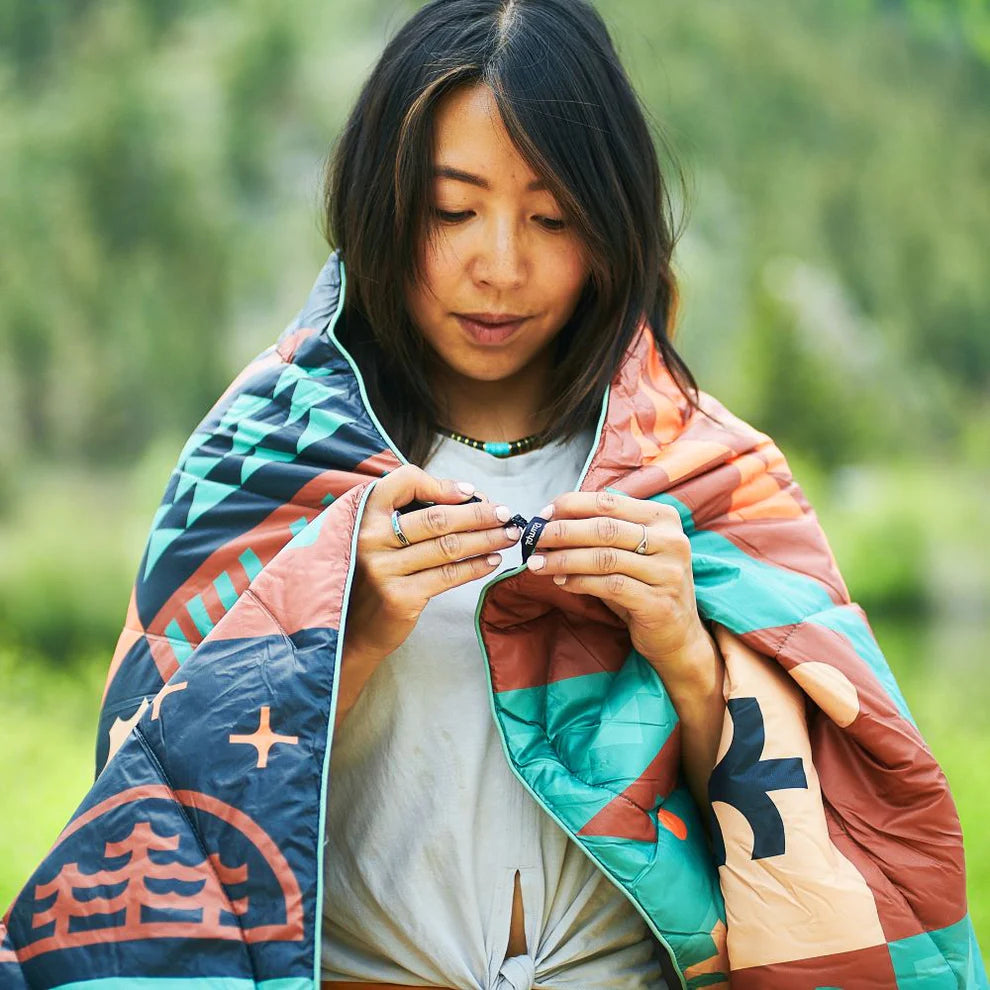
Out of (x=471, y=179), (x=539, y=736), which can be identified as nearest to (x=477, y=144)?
(x=471, y=179)

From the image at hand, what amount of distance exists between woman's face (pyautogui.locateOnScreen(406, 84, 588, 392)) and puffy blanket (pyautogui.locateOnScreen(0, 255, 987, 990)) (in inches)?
4.3

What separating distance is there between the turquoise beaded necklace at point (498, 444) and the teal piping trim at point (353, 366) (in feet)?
0.23

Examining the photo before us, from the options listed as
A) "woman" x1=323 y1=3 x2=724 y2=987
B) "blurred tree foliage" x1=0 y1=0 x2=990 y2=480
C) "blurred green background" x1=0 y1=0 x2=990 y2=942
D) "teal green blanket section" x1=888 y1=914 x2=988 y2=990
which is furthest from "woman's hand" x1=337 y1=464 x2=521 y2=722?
"blurred tree foliage" x1=0 y1=0 x2=990 y2=480

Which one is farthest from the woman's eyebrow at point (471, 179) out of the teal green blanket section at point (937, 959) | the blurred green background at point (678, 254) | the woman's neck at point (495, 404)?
the blurred green background at point (678, 254)

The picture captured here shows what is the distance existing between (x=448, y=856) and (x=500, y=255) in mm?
562

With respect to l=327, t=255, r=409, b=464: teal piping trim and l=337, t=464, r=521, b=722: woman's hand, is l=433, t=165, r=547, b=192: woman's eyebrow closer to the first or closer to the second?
l=327, t=255, r=409, b=464: teal piping trim

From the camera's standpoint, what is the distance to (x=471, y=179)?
122 centimetres

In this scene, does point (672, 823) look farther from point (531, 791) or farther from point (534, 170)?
point (534, 170)

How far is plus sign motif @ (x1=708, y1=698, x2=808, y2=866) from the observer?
3.75 ft

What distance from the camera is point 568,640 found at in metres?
1.23

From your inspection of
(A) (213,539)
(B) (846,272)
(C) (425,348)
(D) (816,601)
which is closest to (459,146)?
(C) (425,348)

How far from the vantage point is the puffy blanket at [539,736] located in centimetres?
103

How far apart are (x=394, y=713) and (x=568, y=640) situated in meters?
0.18

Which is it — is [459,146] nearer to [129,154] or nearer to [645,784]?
[645,784]
